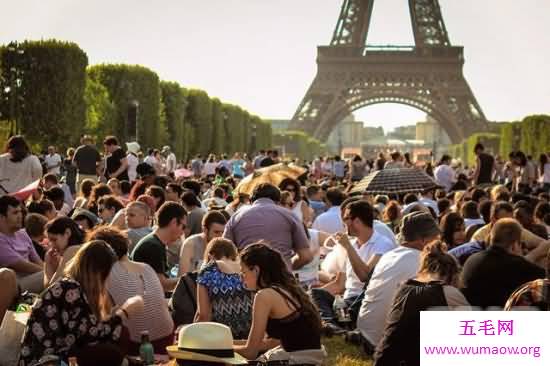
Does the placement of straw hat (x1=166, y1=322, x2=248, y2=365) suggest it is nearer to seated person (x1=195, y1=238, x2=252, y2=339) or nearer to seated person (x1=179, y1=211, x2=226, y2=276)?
seated person (x1=195, y1=238, x2=252, y2=339)

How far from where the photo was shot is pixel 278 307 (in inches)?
309

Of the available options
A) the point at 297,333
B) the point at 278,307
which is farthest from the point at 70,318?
the point at 297,333

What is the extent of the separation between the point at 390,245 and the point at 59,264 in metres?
2.98

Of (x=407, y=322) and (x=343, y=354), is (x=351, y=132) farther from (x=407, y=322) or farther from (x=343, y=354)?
(x=407, y=322)

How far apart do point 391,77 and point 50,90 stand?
4880cm

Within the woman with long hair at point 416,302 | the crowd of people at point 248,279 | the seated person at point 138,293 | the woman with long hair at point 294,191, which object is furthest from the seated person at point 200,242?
the woman with long hair at point 294,191

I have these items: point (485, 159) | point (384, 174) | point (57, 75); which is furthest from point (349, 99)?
point (384, 174)

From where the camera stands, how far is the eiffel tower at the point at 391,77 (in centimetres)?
8400

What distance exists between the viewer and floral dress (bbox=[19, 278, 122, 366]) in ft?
23.8

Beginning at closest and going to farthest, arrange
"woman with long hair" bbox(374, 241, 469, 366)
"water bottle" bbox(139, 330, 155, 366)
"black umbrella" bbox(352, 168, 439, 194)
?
1. "woman with long hair" bbox(374, 241, 469, 366)
2. "water bottle" bbox(139, 330, 155, 366)
3. "black umbrella" bbox(352, 168, 439, 194)

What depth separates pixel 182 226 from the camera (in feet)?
34.2

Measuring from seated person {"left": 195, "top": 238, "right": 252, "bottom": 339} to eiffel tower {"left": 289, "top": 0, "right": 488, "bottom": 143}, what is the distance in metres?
74.6

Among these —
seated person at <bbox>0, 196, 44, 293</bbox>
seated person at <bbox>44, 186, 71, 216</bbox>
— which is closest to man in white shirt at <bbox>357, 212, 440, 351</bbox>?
seated person at <bbox>0, 196, 44, 293</bbox>

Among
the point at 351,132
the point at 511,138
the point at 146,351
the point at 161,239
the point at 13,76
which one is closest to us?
the point at 146,351
